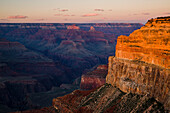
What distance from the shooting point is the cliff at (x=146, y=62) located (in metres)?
41.2

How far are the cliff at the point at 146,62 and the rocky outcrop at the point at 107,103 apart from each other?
1252mm

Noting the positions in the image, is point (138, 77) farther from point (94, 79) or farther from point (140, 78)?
point (94, 79)

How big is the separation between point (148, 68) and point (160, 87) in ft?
15.3

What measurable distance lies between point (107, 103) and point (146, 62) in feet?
42.2

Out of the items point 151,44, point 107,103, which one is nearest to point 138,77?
point 151,44

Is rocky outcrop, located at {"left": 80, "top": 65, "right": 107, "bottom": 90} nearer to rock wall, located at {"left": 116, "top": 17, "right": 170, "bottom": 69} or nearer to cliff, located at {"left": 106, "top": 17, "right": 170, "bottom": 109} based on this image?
cliff, located at {"left": 106, "top": 17, "right": 170, "bottom": 109}

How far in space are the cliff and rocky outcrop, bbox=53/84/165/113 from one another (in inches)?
49.3

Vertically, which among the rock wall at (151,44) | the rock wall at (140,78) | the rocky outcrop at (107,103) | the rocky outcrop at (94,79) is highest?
the rock wall at (151,44)

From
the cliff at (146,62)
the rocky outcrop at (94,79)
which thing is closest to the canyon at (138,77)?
the cliff at (146,62)

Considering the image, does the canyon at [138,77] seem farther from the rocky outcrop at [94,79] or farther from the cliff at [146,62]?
the rocky outcrop at [94,79]

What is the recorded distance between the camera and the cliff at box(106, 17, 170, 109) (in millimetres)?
41250

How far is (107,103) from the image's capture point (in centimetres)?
5362

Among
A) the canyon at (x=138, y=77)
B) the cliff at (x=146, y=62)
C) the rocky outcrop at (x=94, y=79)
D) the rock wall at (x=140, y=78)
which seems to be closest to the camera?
the rock wall at (x=140, y=78)

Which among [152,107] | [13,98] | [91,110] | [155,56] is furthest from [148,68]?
[13,98]
